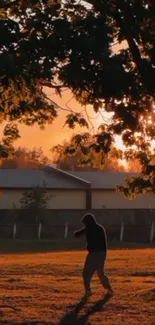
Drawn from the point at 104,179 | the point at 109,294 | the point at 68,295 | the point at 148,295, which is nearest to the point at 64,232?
the point at 104,179

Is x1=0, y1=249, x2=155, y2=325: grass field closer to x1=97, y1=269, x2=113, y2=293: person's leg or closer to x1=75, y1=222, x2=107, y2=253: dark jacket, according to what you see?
x1=97, y1=269, x2=113, y2=293: person's leg

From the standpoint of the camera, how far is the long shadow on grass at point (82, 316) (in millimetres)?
15802

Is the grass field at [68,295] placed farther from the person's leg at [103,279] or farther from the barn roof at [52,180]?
the barn roof at [52,180]

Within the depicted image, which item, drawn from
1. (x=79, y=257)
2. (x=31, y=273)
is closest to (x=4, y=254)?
(x=79, y=257)

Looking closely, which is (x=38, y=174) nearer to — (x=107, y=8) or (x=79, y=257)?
(x=79, y=257)

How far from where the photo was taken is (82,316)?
1642 cm

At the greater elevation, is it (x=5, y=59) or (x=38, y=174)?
(x=38, y=174)

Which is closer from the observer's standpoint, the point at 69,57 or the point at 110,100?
the point at 69,57

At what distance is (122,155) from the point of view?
68.7ft

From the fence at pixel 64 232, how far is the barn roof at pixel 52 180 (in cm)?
698

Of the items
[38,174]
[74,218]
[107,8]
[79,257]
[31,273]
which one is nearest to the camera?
[107,8]

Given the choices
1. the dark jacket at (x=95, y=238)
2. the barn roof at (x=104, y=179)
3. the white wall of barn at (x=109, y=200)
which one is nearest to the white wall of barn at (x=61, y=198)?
the white wall of barn at (x=109, y=200)

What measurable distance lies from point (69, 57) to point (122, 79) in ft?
3.12

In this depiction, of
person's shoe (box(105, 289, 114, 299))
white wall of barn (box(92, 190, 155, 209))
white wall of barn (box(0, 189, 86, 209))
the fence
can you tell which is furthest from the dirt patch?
white wall of barn (box(92, 190, 155, 209))
